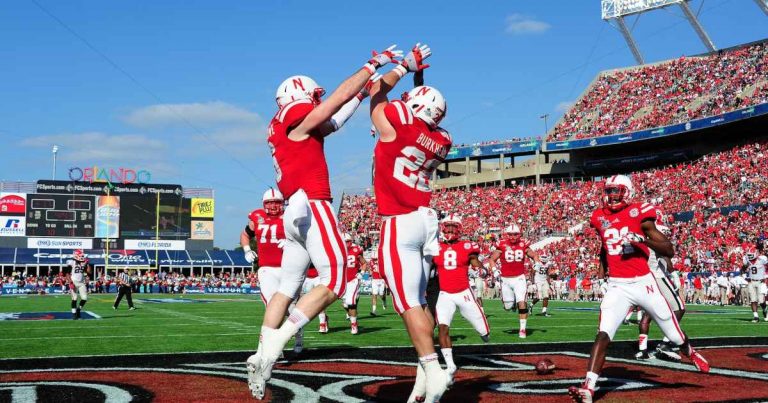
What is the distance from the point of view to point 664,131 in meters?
49.8

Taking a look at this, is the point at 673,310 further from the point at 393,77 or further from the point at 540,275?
the point at 540,275

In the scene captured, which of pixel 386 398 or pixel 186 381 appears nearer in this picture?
pixel 386 398

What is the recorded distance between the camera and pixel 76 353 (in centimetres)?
1070

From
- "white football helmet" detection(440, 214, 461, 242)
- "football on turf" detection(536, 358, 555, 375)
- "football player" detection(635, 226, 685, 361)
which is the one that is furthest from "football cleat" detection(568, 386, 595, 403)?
"white football helmet" detection(440, 214, 461, 242)

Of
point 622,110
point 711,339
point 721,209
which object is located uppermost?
point 622,110

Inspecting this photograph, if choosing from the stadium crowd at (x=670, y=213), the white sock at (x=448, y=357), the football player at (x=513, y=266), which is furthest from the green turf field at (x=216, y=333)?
the stadium crowd at (x=670, y=213)

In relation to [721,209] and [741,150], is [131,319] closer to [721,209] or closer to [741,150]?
[721,209]

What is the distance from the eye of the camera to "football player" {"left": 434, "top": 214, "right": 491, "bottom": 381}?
1007cm

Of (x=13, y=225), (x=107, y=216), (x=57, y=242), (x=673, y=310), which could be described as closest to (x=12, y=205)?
(x=13, y=225)

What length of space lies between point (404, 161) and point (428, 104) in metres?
0.52

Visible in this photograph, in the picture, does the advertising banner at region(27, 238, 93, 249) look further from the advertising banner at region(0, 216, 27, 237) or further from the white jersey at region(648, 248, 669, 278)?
the white jersey at region(648, 248, 669, 278)

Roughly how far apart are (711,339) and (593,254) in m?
27.5

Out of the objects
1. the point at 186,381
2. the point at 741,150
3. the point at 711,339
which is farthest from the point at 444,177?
the point at 186,381

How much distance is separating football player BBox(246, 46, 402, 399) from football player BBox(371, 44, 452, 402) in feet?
1.04
